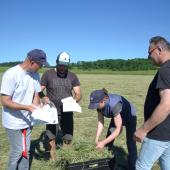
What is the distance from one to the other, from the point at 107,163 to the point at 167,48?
1.95 meters

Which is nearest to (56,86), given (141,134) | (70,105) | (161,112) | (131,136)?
(70,105)

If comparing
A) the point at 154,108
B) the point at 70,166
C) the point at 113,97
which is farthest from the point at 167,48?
the point at 70,166

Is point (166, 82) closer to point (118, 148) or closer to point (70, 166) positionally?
point (70, 166)

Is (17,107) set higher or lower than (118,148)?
higher

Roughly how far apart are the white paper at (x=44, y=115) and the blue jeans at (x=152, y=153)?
64.2 inches

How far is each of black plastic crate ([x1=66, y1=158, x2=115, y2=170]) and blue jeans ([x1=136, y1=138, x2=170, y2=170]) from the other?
0.70 metres

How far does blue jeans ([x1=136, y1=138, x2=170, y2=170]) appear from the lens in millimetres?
4125

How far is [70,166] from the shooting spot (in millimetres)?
4672

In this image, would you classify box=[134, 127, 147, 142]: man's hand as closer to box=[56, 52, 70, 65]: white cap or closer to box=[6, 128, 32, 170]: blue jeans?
box=[6, 128, 32, 170]: blue jeans

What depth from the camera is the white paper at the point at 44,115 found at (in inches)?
202

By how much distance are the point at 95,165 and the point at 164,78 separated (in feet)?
5.77

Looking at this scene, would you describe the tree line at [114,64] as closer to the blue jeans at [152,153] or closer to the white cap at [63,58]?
the white cap at [63,58]

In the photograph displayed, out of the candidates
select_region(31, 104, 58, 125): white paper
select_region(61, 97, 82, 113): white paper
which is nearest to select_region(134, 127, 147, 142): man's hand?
select_region(31, 104, 58, 125): white paper

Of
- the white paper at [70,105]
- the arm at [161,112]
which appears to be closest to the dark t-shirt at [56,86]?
the white paper at [70,105]
